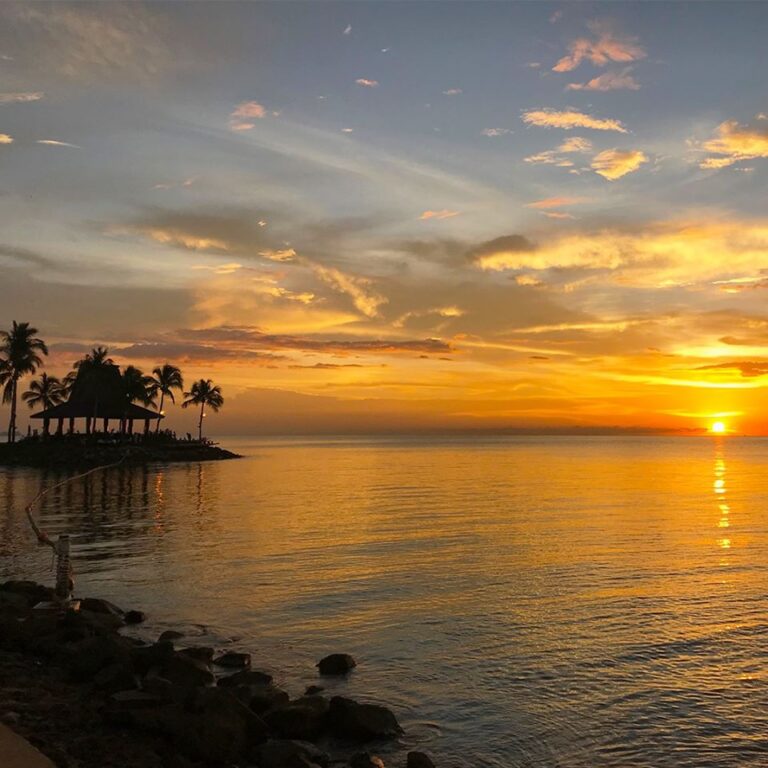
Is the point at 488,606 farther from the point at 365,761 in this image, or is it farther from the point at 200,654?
the point at 365,761

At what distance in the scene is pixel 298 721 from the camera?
11547mm

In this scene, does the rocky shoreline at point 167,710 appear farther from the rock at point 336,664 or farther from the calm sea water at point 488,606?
the calm sea water at point 488,606

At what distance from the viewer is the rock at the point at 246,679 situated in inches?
540

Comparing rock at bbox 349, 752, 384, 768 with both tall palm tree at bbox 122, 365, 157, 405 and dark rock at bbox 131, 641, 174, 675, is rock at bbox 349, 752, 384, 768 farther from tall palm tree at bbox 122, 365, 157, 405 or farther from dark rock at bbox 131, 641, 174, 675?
tall palm tree at bbox 122, 365, 157, 405

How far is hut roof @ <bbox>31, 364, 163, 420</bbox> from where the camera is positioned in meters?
91.6

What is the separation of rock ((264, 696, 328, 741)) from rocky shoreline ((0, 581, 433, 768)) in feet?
0.05

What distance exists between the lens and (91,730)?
34.6ft

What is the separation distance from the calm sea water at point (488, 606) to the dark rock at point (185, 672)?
5.63ft

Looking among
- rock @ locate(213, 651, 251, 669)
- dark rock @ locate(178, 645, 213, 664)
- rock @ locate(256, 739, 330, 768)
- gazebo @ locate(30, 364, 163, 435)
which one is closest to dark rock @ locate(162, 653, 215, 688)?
dark rock @ locate(178, 645, 213, 664)

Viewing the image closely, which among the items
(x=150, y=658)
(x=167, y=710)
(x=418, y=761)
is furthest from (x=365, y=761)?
(x=150, y=658)

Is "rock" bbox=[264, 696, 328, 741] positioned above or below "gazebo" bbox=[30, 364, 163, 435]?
below

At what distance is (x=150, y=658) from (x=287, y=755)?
4.94 metres

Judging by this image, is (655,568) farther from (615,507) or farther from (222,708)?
(615,507)

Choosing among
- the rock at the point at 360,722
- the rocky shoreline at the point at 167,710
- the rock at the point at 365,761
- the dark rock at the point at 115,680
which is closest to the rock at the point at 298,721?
the rocky shoreline at the point at 167,710
